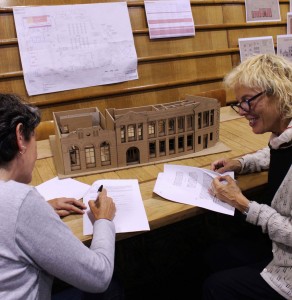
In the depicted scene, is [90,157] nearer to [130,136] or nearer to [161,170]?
[130,136]

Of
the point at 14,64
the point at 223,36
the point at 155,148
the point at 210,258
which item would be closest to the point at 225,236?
the point at 210,258

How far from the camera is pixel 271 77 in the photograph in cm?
109

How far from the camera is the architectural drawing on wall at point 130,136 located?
49.8 inches

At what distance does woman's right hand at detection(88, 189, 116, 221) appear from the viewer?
3.15ft

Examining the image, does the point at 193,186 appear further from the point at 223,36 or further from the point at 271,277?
the point at 223,36

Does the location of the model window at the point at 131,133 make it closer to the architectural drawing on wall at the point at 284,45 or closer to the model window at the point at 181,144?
the model window at the point at 181,144

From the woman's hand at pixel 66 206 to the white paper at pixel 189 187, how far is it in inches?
10.4

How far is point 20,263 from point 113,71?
159 centimetres

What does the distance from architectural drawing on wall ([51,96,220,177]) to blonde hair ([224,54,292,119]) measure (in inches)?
11.8

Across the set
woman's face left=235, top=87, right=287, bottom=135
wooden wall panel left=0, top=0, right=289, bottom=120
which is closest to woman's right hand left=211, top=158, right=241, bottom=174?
woman's face left=235, top=87, right=287, bottom=135

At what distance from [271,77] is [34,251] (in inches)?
35.0

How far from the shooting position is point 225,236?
6.61 feet

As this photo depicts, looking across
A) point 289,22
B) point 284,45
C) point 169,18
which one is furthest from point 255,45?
point 169,18

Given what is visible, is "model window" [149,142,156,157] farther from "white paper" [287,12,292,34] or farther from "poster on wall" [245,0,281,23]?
"white paper" [287,12,292,34]
